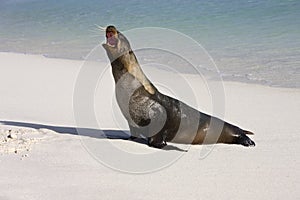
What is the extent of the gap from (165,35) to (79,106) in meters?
6.16

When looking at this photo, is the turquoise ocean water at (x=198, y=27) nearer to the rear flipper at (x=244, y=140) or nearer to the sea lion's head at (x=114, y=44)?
the rear flipper at (x=244, y=140)

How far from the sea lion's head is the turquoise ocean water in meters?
3.37

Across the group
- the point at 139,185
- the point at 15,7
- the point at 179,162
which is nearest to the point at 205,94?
the point at 179,162

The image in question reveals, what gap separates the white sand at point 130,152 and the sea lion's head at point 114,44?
738mm

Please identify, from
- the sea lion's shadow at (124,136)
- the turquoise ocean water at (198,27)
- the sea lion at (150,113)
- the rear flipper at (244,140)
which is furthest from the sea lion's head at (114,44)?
the turquoise ocean water at (198,27)

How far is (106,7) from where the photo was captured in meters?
20.5

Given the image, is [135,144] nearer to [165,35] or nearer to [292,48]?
[292,48]

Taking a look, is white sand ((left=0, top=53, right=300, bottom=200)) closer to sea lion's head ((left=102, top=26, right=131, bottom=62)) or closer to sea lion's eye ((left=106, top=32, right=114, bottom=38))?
sea lion's head ((left=102, top=26, right=131, bottom=62))

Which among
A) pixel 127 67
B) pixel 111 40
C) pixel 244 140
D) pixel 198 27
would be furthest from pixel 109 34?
pixel 198 27

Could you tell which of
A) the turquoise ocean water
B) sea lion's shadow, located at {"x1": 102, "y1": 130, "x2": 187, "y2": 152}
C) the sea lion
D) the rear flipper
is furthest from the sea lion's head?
the turquoise ocean water

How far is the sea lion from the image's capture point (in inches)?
212

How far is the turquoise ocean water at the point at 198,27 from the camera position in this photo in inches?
383

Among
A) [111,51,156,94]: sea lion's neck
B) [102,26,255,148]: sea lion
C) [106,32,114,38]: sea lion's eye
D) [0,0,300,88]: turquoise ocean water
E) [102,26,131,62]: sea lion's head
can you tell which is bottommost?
[0,0,300,88]: turquoise ocean water

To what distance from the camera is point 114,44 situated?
209 inches
